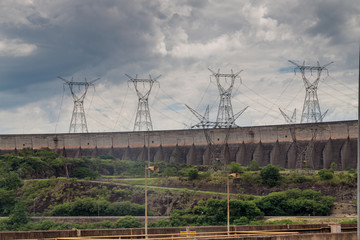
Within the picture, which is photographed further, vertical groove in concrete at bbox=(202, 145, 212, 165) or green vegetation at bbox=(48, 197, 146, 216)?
vertical groove in concrete at bbox=(202, 145, 212, 165)

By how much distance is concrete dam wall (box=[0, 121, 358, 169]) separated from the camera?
86.1 metres

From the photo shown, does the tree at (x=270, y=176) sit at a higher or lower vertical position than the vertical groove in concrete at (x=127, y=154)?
lower

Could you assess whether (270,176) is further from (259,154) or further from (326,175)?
(259,154)

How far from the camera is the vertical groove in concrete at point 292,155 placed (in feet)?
292

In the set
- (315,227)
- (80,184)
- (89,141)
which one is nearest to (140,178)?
(80,184)

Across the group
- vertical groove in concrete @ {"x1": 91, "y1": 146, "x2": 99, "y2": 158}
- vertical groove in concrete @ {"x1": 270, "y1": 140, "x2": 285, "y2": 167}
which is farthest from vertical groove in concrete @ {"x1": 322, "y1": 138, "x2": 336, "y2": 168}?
vertical groove in concrete @ {"x1": 91, "y1": 146, "x2": 99, "y2": 158}

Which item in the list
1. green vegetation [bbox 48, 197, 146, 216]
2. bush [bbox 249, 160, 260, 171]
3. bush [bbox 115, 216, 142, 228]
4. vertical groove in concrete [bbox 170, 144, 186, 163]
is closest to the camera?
bush [bbox 115, 216, 142, 228]

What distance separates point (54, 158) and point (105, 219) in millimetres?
31823

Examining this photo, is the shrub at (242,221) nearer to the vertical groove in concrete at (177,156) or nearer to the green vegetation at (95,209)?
the green vegetation at (95,209)

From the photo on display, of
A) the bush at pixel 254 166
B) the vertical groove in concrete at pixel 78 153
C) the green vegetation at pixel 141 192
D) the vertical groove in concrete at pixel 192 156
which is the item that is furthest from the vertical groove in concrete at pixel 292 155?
the vertical groove in concrete at pixel 78 153

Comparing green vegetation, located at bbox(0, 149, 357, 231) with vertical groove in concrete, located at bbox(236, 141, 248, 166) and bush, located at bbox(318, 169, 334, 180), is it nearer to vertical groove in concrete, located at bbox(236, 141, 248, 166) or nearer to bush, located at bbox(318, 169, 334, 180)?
bush, located at bbox(318, 169, 334, 180)

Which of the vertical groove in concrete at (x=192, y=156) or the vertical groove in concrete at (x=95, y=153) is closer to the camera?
the vertical groove in concrete at (x=192, y=156)

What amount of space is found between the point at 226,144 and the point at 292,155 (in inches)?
477

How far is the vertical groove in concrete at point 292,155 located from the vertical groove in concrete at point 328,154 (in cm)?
469
